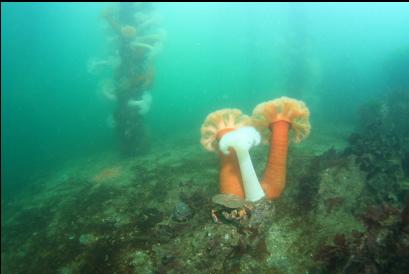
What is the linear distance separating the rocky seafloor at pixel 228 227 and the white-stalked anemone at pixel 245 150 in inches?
10.0

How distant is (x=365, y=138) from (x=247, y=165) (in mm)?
3886

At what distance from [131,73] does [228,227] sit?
818cm

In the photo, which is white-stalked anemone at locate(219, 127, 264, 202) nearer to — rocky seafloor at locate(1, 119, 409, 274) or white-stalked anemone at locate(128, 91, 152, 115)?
rocky seafloor at locate(1, 119, 409, 274)

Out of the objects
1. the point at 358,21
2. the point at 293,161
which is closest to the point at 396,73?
the point at 293,161

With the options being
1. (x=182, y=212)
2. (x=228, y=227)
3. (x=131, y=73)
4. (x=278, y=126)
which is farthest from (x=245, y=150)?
(x=131, y=73)

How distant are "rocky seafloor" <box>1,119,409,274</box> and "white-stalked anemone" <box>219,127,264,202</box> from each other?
25 cm

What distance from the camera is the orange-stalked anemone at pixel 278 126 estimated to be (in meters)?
4.76

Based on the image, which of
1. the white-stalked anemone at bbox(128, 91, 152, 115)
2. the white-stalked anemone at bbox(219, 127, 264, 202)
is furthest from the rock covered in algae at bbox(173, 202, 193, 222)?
the white-stalked anemone at bbox(128, 91, 152, 115)

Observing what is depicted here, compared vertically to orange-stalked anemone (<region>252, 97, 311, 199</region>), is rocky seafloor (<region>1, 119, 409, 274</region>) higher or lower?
lower

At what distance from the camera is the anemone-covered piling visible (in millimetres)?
10844

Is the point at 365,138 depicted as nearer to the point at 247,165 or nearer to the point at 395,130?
the point at 395,130

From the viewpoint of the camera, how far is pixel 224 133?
16.2 ft

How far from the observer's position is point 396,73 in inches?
394

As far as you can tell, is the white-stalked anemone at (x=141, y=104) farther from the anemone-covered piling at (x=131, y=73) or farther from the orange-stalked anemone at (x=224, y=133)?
the orange-stalked anemone at (x=224, y=133)
